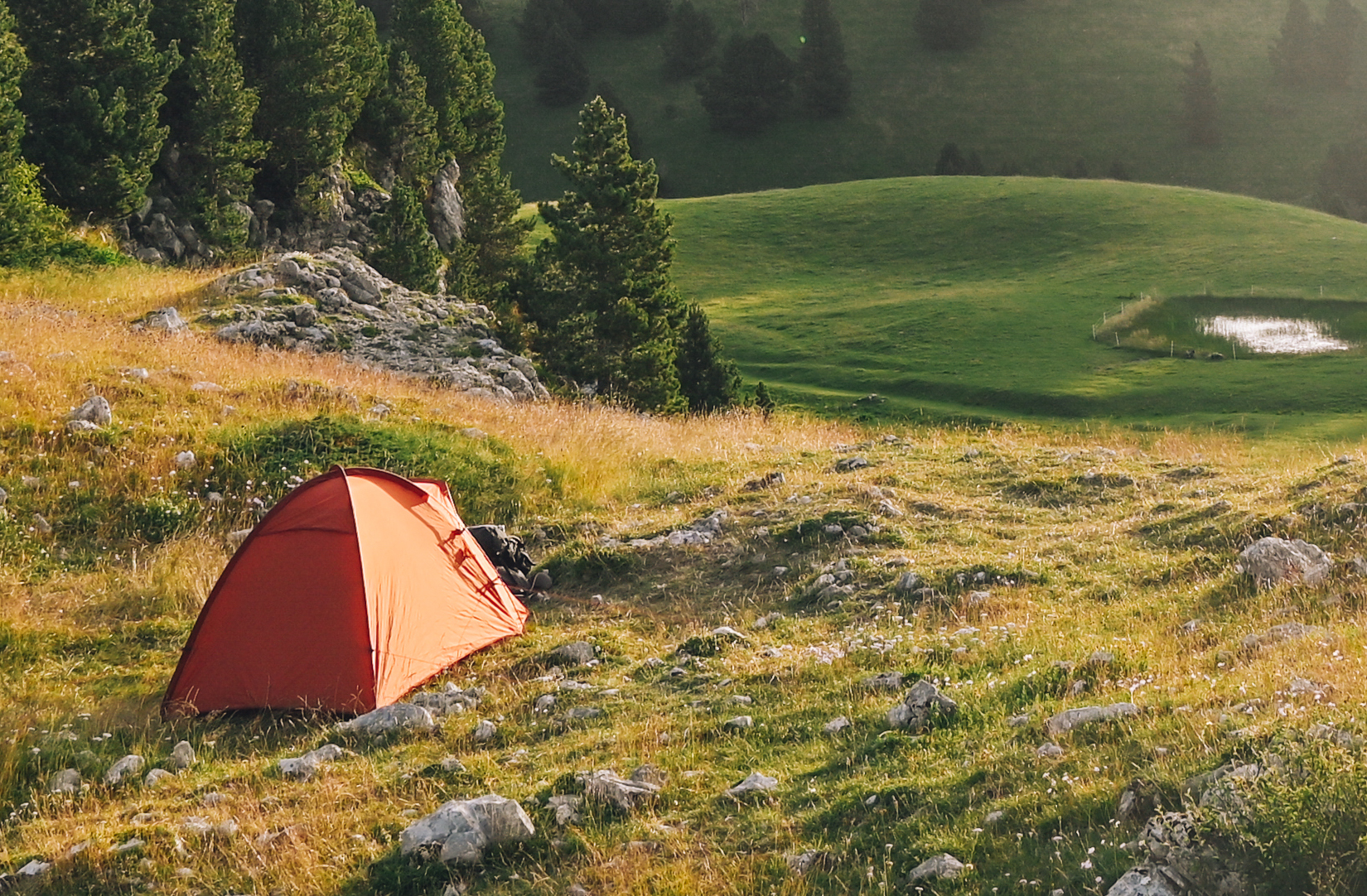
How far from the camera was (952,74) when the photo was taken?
13875 centimetres

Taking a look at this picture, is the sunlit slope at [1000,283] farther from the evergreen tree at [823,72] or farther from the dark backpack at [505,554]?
the evergreen tree at [823,72]


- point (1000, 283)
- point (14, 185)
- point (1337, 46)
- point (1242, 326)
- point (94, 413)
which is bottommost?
point (1242, 326)

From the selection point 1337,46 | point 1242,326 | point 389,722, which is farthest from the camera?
point 1337,46

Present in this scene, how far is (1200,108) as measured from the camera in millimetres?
126438

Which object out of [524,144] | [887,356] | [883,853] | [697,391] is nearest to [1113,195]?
[887,356]

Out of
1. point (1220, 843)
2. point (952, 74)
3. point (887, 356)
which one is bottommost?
point (887, 356)

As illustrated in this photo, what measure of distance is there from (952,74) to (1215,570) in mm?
138935

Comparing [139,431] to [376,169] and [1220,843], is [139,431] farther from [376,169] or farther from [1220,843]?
[376,169]

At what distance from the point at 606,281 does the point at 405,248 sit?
8.27 metres

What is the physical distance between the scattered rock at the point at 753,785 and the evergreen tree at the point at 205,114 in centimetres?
4091

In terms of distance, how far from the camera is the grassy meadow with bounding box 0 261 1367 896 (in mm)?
6480

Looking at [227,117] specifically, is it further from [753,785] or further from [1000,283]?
[1000,283]

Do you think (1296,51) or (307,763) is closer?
(307,763)

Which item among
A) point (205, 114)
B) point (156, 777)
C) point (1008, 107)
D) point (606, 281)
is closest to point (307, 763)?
point (156, 777)
